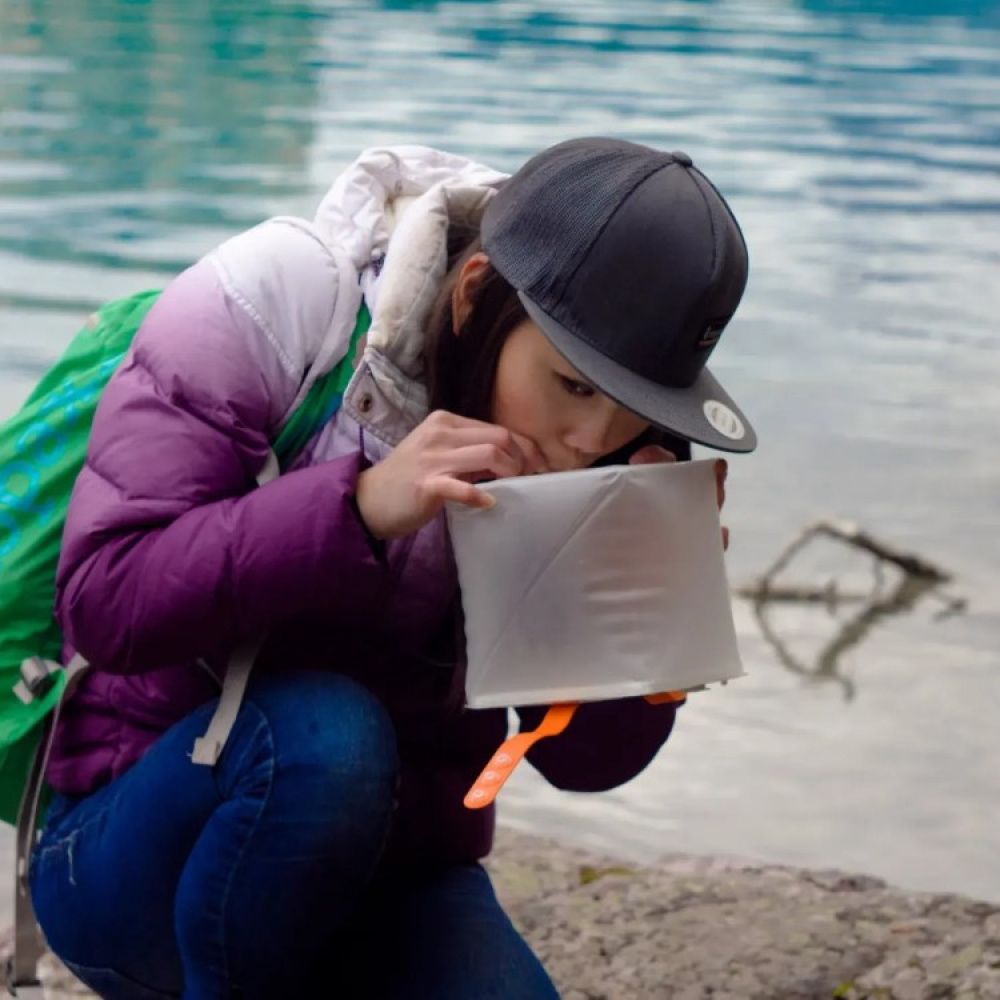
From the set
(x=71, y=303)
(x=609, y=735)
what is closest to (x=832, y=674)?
(x=609, y=735)

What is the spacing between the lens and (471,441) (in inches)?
70.7

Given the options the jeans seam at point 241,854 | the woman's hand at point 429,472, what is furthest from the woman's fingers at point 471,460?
the jeans seam at point 241,854

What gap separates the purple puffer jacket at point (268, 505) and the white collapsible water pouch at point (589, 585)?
12cm

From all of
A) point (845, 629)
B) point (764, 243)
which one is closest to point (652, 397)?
point (845, 629)

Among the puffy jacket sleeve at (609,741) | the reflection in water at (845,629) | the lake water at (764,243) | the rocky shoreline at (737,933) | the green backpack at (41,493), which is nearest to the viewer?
the green backpack at (41,493)

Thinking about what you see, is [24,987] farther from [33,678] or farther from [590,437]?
[590,437]

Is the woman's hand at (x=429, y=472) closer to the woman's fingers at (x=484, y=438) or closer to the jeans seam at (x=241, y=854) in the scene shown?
the woman's fingers at (x=484, y=438)

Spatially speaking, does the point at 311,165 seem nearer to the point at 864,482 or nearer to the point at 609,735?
the point at 864,482

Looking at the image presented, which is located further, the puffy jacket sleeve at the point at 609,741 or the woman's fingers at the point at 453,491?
the puffy jacket sleeve at the point at 609,741

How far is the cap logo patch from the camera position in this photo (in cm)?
184

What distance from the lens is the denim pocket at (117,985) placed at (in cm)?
210

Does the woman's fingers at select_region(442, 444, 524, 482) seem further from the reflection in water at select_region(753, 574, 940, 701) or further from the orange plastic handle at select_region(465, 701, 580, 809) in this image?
the reflection in water at select_region(753, 574, 940, 701)

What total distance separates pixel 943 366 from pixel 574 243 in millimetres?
4747

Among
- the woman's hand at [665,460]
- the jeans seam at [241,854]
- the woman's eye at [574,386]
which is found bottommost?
the jeans seam at [241,854]
